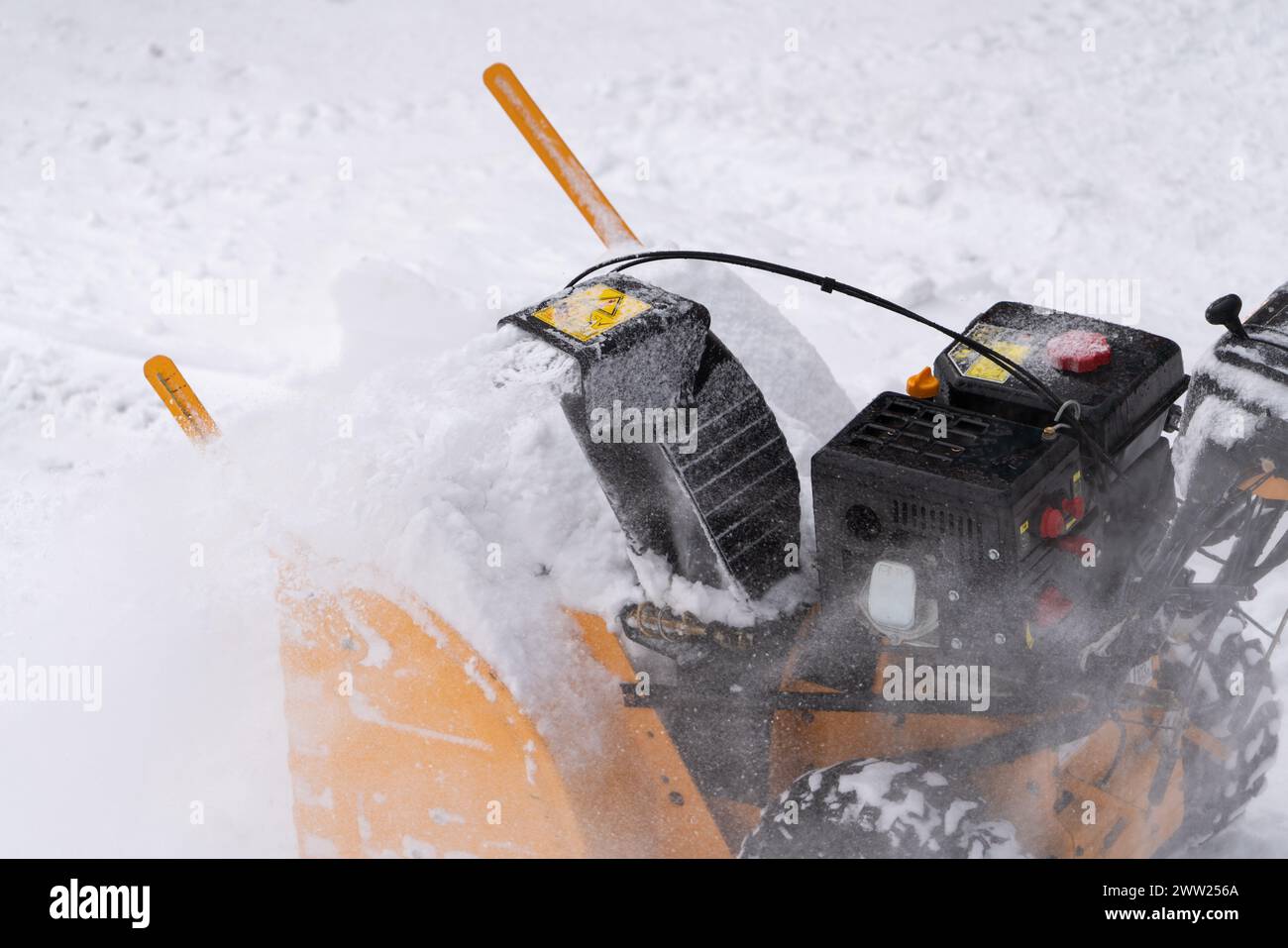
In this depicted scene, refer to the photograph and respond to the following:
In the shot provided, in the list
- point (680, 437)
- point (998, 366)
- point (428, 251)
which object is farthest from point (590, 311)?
point (428, 251)

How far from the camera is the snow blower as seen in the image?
251cm

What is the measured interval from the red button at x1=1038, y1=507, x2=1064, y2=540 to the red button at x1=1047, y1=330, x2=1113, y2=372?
35cm

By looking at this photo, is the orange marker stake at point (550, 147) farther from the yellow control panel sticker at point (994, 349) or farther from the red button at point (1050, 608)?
the red button at point (1050, 608)

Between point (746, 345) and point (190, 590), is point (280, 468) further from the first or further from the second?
point (746, 345)

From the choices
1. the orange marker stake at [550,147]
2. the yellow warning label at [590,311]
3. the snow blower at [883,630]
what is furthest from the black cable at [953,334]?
the orange marker stake at [550,147]

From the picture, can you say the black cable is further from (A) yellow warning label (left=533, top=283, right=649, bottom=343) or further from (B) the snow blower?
(A) yellow warning label (left=533, top=283, right=649, bottom=343)

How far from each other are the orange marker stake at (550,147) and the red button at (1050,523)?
1.47m

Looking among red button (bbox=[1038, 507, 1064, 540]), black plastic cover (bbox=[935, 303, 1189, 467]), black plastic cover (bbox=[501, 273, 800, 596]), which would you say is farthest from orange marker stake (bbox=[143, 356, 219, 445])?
red button (bbox=[1038, 507, 1064, 540])

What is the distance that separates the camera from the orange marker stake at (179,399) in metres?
3.03

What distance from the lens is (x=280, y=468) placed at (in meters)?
3.24

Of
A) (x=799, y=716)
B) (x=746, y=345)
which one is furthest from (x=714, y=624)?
(x=746, y=345)

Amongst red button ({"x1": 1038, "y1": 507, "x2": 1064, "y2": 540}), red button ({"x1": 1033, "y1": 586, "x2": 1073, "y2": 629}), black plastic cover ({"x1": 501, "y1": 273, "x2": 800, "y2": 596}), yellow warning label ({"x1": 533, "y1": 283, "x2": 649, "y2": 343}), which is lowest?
red button ({"x1": 1033, "y1": 586, "x2": 1073, "y2": 629})

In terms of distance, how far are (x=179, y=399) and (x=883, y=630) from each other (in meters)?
1.62

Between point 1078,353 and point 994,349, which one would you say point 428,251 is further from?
point 1078,353
